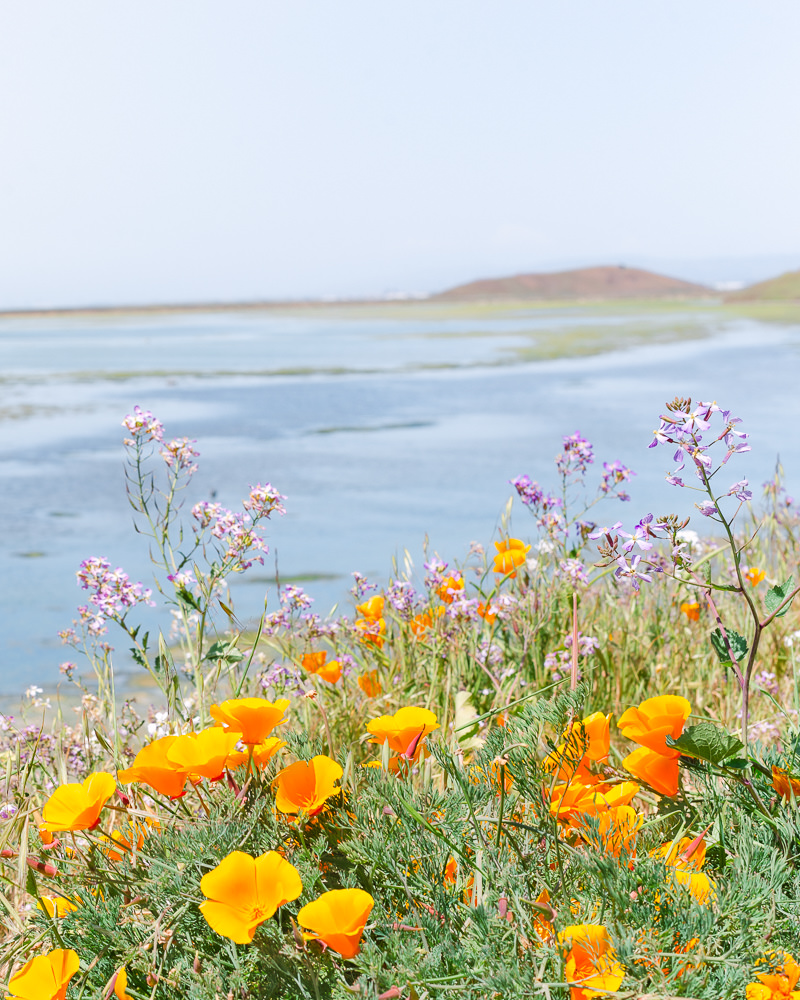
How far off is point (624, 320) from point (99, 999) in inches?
1429

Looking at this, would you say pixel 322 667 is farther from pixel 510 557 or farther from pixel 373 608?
pixel 510 557

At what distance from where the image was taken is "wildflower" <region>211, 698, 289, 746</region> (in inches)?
60.7

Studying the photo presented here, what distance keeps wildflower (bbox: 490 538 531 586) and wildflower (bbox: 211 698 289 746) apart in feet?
4.18

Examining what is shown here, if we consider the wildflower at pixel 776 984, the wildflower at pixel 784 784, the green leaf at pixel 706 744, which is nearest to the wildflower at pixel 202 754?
the green leaf at pixel 706 744

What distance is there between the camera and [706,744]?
1471mm

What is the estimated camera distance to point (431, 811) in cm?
151

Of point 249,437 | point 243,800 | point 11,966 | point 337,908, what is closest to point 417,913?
point 337,908

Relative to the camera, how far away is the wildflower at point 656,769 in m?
1.57

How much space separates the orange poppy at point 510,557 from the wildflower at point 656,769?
1199 mm

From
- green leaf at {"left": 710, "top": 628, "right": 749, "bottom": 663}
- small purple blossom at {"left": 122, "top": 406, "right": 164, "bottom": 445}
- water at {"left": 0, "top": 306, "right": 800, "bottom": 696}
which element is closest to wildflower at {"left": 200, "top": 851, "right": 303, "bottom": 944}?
green leaf at {"left": 710, "top": 628, "right": 749, "bottom": 663}

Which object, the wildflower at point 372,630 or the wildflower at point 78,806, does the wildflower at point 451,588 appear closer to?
the wildflower at point 372,630

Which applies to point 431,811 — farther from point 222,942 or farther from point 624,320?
point 624,320

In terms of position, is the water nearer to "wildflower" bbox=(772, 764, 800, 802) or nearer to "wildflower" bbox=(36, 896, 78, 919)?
"wildflower" bbox=(36, 896, 78, 919)

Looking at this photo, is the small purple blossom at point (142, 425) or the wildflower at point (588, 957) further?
the small purple blossom at point (142, 425)
